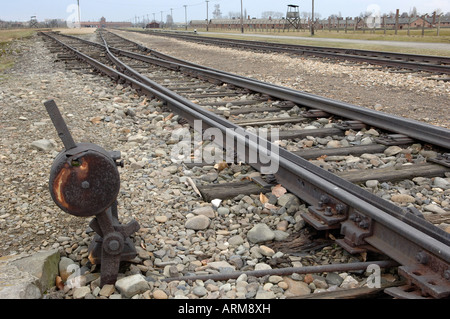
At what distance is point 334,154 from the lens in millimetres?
4547

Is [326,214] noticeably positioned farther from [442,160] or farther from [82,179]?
[442,160]

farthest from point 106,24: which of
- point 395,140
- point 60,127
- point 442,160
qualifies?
point 60,127

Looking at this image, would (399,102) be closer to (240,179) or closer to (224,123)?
(224,123)

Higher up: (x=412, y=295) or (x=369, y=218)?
(x=369, y=218)

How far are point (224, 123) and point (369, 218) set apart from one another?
119 inches

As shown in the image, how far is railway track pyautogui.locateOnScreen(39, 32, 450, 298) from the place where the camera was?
230 centimetres

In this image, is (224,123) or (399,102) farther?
(399,102)

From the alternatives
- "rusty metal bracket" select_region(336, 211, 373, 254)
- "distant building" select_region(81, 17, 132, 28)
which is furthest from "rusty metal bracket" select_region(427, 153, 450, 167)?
"distant building" select_region(81, 17, 132, 28)

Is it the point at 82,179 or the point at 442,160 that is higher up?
the point at 82,179

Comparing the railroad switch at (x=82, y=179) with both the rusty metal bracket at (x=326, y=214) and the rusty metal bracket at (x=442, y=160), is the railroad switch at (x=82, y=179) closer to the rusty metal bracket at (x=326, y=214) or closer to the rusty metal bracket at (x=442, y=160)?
the rusty metal bracket at (x=326, y=214)

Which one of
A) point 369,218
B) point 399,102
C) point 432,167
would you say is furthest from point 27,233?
point 399,102

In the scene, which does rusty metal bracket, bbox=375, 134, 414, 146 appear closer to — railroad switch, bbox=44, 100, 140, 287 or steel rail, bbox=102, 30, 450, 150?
steel rail, bbox=102, 30, 450, 150

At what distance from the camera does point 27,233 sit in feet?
10.3

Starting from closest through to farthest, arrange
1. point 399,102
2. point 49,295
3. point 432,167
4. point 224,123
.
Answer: point 49,295
point 432,167
point 224,123
point 399,102
